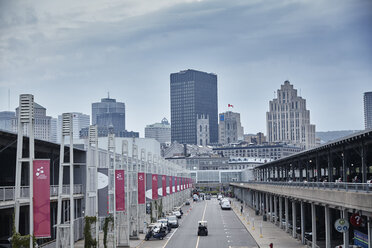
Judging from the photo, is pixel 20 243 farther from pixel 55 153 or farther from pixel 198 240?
pixel 198 240

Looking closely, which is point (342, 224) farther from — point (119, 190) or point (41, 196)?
point (119, 190)

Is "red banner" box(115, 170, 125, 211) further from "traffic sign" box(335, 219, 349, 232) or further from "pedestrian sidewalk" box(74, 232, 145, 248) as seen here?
"traffic sign" box(335, 219, 349, 232)

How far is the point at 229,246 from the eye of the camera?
56719 mm

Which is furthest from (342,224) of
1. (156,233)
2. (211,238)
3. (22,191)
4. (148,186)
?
(148,186)

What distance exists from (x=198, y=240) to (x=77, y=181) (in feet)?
48.8

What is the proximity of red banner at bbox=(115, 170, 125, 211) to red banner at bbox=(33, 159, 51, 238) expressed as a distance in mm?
21342

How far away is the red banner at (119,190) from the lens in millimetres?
49781

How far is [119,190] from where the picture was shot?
164ft

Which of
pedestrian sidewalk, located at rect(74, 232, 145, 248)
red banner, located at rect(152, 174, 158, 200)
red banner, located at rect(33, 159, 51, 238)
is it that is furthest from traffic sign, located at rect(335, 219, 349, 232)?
red banner, located at rect(152, 174, 158, 200)

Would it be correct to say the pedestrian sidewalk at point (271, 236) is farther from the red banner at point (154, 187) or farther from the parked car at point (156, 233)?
the red banner at point (154, 187)

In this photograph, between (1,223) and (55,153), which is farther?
(55,153)

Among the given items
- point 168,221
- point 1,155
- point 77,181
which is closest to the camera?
point 1,155

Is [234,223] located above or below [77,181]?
below

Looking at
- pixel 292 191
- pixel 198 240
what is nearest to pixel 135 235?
pixel 198 240
